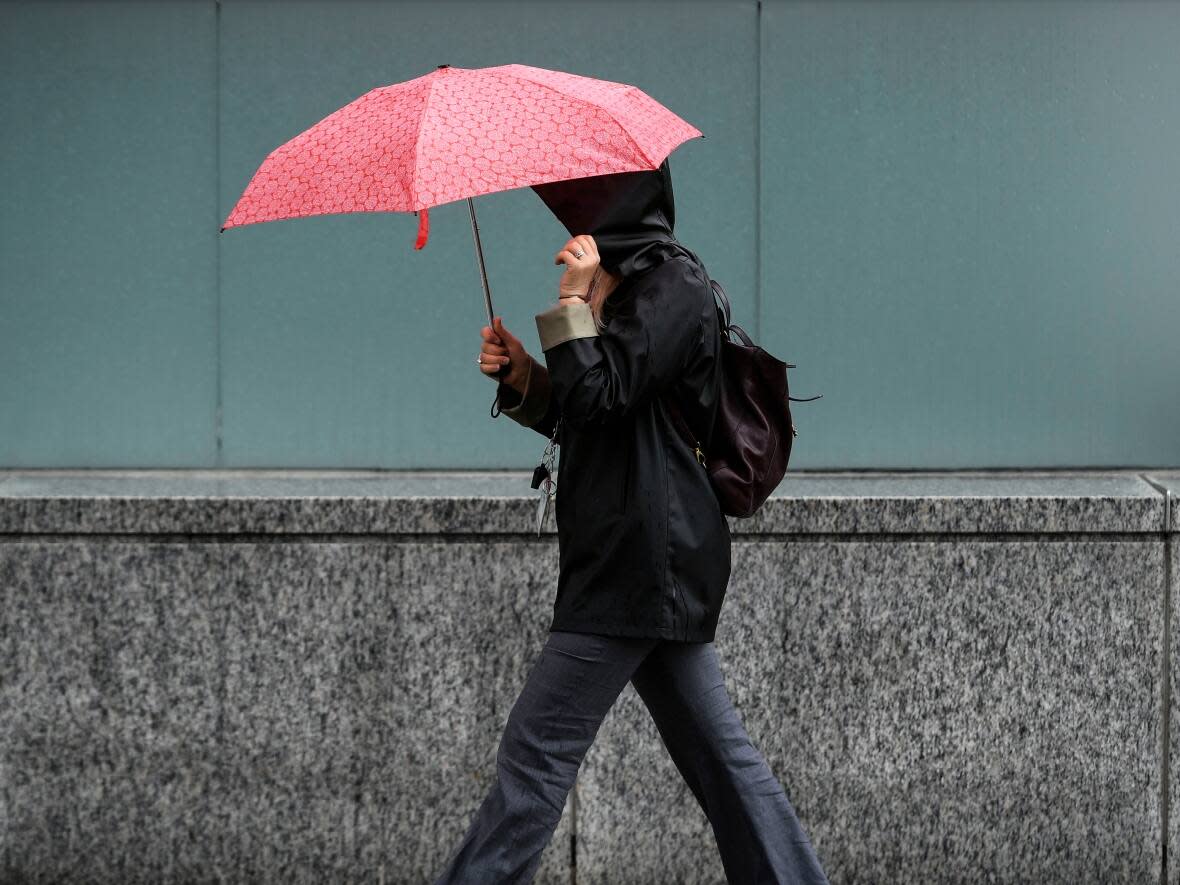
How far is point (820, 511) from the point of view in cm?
443

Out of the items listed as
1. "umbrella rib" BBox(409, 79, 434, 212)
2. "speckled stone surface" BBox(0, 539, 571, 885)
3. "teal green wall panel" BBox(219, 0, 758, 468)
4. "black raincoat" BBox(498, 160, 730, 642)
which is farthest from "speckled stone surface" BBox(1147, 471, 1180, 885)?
"umbrella rib" BBox(409, 79, 434, 212)

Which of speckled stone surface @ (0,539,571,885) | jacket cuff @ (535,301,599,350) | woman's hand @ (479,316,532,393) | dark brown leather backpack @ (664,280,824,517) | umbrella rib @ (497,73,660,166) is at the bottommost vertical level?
speckled stone surface @ (0,539,571,885)

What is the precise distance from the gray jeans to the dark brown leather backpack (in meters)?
0.35

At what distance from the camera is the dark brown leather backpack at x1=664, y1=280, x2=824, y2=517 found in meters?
3.16

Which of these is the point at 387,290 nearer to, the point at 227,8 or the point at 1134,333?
the point at 227,8

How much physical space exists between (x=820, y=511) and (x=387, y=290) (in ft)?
5.44

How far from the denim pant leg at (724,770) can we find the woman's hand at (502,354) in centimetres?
65

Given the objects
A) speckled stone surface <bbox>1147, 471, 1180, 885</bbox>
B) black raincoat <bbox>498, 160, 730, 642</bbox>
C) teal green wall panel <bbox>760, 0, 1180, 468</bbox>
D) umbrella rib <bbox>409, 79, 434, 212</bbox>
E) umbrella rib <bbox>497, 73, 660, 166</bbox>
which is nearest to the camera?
umbrella rib <bbox>409, 79, 434, 212</bbox>

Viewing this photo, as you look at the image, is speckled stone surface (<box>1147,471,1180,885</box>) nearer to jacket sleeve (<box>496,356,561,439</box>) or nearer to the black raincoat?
the black raincoat

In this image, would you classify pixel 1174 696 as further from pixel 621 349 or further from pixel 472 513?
pixel 621 349

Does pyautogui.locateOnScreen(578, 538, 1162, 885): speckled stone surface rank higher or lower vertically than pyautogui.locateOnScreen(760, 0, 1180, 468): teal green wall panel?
lower

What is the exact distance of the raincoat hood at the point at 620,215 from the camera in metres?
3.04

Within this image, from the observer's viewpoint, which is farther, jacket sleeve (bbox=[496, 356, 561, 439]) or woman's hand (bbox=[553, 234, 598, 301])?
jacket sleeve (bbox=[496, 356, 561, 439])

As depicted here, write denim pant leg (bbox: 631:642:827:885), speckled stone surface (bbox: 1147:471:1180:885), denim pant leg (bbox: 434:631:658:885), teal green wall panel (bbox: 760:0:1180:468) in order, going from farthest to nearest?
teal green wall panel (bbox: 760:0:1180:468), speckled stone surface (bbox: 1147:471:1180:885), denim pant leg (bbox: 631:642:827:885), denim pant leg (bbox: 434:631:658:885)
